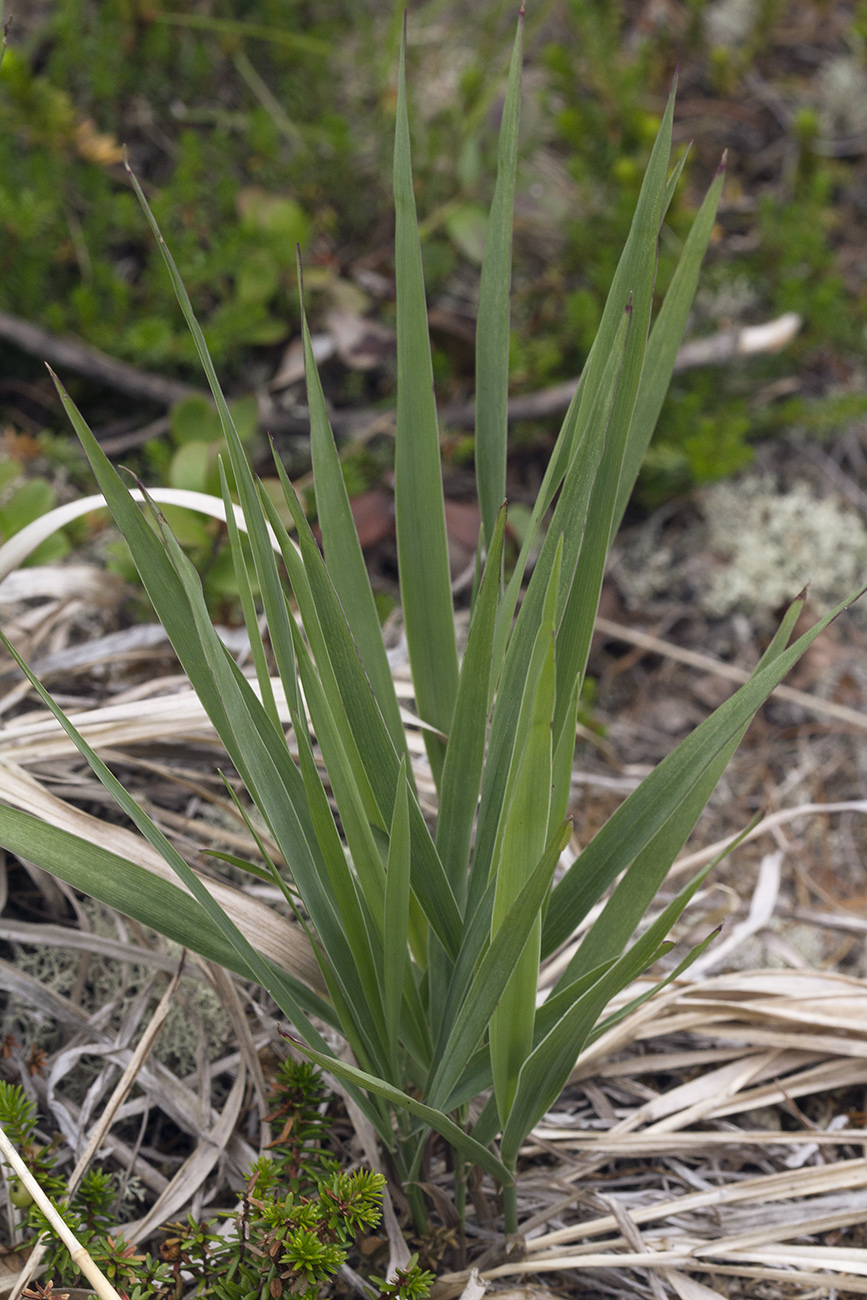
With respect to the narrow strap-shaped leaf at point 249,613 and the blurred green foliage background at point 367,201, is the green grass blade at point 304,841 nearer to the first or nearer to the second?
the narrow strap-shaped leaf at point 249,613

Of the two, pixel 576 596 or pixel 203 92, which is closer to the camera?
pixel 576 596

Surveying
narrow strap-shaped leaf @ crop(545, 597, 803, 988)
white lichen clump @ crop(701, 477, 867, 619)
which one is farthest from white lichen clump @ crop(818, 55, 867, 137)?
narrow strap-shaped leaf @ crop(545, 597, 803, 988)

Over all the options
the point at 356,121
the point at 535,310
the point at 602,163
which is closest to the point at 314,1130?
the point at 535,310

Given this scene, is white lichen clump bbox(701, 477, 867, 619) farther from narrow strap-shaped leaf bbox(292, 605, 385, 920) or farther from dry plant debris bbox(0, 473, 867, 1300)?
narrow strap-shaped leaf bbox(292, 605, 385, 920)

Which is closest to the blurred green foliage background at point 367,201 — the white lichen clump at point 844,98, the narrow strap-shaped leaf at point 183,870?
the white lichen clump at point 844,98

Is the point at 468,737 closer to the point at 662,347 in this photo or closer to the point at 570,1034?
the point at 570,1034

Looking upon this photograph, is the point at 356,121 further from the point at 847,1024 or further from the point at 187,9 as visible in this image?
the point at 847,1024
